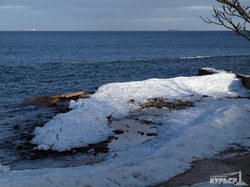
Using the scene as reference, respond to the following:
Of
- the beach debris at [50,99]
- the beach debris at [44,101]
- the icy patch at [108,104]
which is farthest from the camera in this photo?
the beach debris at [50,99]

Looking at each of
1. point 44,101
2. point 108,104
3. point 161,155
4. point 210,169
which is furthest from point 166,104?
point 210,169

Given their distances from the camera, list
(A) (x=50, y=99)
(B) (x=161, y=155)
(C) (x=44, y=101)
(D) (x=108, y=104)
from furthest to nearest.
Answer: (A) (x=50, y=99) < (C) (x=44, y=101) < (D) (x=108, y=104) < (B) (x=161, y=155)

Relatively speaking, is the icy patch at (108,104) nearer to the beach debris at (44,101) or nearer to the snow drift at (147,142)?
the snow drift at (147,142)

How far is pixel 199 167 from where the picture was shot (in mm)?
11422

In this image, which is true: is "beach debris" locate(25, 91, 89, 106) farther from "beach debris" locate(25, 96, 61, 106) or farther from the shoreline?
the shoreline

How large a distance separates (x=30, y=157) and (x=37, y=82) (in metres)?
23.2

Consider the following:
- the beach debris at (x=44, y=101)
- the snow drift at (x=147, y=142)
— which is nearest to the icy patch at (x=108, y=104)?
the snow drift at (x=147, y=142)

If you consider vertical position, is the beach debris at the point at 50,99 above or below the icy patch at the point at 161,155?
below

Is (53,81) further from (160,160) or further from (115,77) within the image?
(160,160)

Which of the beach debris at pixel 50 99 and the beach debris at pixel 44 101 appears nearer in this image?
the beach debris at pixel 44 101

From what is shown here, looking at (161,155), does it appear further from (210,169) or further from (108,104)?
(108,104)

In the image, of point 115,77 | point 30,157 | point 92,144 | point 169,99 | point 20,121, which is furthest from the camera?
point 115,77

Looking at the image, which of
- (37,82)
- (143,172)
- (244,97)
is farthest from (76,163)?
(37,82)

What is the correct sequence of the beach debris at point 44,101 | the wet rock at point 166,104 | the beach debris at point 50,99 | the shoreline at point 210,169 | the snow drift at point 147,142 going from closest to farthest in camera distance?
the shoreline at point 210,169, the snow drift at point 147,142, the wet rock at point 166,104, the beach debris at point 44,101, the beach debris at point 50,99
